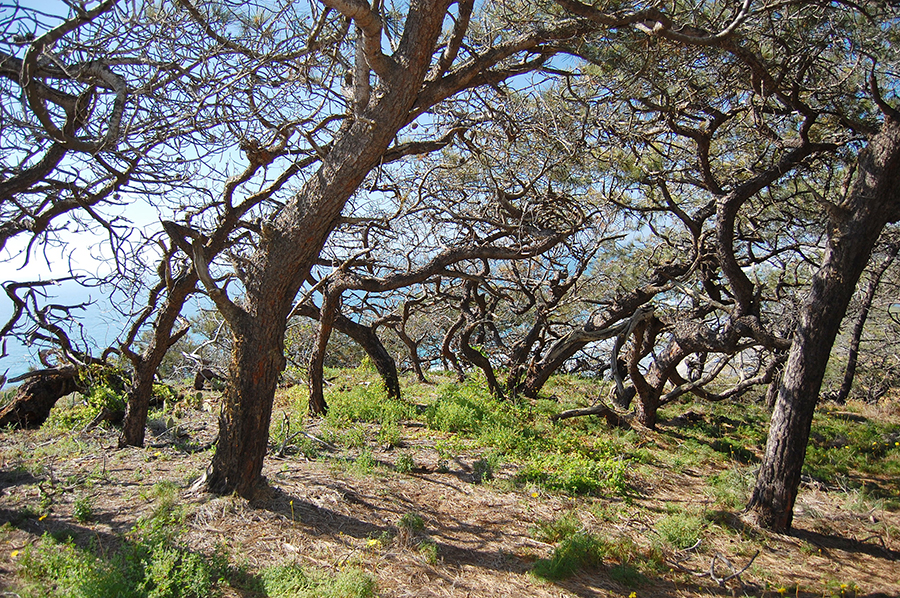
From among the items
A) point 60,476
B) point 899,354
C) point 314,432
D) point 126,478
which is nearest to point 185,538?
point 126,478

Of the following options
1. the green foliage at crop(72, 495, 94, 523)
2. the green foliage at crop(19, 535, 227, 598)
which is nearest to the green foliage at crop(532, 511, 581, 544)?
the green foliage at crop(19, 535, 227, 598)

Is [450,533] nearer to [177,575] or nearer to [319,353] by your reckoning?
[177,575]

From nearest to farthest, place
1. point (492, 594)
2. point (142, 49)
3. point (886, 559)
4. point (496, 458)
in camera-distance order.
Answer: point (492, 594) < point (142, 49) < point (886, 559) < point (496, 458)

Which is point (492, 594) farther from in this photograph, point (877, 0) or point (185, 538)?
point (877, 0)

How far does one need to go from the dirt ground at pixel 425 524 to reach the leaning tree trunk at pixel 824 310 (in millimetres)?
450

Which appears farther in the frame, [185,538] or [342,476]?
[342,476]

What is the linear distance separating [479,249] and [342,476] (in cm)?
292

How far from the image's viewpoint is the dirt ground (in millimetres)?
3594

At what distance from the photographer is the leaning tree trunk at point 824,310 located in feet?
15.0

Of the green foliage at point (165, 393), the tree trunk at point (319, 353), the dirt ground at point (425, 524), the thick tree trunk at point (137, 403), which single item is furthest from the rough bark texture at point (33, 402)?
the tree trunk at point (319, 353)

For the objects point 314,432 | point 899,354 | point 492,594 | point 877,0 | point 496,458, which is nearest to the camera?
point 492,594

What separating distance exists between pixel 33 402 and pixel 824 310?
8.55 metres

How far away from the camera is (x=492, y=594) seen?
343 cm

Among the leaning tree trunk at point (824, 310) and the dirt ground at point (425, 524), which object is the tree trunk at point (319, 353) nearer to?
the dirt ground at point (425, 524)
